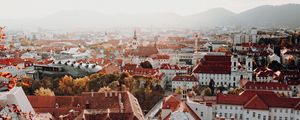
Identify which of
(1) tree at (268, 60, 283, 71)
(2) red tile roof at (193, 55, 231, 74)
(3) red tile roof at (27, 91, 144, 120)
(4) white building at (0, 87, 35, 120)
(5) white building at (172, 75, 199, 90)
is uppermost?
(4) white building at (0, 87, 35, 120)

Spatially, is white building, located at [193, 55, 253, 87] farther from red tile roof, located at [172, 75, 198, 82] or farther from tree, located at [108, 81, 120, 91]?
tree, located at [108, 81, 120, 91]

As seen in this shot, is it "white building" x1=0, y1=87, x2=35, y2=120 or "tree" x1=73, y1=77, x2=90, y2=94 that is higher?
"white building" x1=0, y1=87, x2=35, y2=120

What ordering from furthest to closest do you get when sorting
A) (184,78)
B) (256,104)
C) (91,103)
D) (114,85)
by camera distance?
(184,78) < (114,85) < (256,104) < (91,103)

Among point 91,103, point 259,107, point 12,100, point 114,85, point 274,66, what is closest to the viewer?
point 12,100

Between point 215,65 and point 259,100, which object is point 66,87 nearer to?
point 259,100

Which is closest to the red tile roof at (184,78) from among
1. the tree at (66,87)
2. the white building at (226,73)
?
the white building at (226,73)

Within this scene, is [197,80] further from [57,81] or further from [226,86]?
[57,81]

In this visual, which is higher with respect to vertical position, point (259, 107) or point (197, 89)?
point (259, 107)

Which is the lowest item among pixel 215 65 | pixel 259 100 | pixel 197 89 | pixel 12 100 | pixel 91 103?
pixel 197 89

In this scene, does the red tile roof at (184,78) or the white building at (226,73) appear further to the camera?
the white building at (226,73)

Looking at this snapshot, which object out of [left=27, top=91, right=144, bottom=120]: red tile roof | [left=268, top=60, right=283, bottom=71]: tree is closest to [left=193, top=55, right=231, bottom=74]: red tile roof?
[left=268, top=60, right=283, bottom=71]: tree

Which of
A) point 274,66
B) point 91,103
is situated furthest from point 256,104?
point 274,66

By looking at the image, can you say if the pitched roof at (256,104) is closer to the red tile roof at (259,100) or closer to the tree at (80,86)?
the red tile roof at (259,100)
